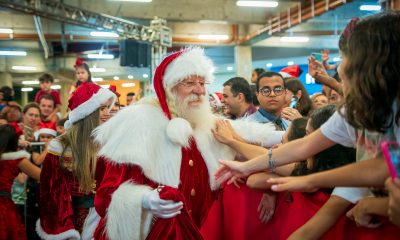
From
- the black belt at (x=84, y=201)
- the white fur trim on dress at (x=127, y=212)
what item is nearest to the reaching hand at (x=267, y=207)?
the white fur trim on dress at (x=127, y=212)

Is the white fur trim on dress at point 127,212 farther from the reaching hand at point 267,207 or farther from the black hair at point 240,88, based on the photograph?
the black hair at point 240,88

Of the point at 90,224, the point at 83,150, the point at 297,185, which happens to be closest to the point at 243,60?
the point at 83,150

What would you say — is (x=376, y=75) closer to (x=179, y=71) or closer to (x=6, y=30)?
(x=179, y=71)

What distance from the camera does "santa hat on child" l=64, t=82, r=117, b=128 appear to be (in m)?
3.62

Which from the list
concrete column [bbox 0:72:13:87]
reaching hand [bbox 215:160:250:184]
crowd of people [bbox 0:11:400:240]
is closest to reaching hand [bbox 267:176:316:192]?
crowd of people [bbox 0:11:400:240]

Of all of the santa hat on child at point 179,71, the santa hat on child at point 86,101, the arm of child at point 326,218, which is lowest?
the arm of child at point 326,218

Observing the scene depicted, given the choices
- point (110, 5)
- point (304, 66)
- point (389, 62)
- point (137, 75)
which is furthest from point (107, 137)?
point (137, 75)

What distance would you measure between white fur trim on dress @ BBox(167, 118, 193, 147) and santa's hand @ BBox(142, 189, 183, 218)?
0.31m

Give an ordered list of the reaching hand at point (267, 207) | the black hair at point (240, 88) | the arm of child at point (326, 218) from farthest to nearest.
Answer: the black hair at point (240, 88) → the reaching hand at point (267, 207) → the arm of child at point (326, 218)

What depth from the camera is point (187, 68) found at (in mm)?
2717

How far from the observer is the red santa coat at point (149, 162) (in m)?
2.49

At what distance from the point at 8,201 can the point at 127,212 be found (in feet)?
6.79

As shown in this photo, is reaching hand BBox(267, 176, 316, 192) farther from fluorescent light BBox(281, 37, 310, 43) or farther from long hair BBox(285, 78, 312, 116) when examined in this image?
fluorescent light BBox(281, 37, 310, 43)

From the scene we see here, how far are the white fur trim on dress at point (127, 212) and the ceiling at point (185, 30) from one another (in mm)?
8795
